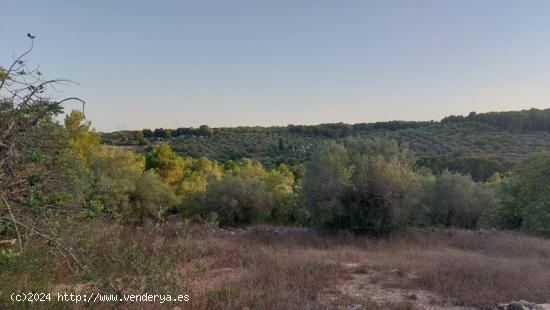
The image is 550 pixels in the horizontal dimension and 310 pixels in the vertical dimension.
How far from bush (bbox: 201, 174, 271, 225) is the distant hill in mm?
20310

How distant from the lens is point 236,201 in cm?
1700

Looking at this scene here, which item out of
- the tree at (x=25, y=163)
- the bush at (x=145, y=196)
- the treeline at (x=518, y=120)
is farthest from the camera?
the treeline at (x=518, y=120)

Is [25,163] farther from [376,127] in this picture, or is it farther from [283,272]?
[376,127]

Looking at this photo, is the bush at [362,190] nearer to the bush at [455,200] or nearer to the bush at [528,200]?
the bush at [455,200]

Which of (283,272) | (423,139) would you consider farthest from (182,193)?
(423,139)

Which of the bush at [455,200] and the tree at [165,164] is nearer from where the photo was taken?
the bush at [455,200]

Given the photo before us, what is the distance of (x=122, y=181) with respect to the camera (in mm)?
15070

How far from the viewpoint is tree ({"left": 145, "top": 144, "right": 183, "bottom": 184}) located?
26.3 meters

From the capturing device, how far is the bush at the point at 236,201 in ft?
56.8

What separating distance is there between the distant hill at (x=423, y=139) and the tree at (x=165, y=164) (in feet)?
43.8

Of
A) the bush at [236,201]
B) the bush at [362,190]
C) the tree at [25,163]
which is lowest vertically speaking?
the bush at [236,201]

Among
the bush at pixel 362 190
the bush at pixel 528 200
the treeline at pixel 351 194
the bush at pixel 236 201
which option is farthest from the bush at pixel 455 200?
the bush at pixel 236 201

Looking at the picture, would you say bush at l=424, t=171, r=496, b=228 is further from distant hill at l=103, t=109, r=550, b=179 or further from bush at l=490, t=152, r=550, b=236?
distant hill at l=103, t=109, r=550, b=179

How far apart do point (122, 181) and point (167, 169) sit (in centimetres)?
1157
